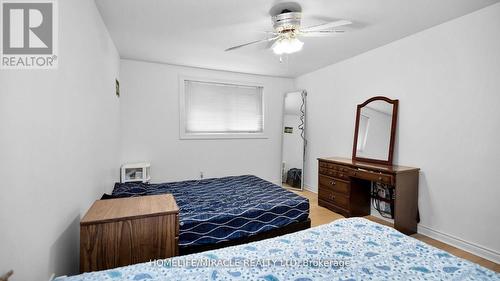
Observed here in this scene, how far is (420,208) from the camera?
9.05 feet

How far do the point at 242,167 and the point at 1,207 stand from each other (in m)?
3.91

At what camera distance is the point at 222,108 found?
4.51m

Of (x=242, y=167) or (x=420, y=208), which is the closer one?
(x=420, y=208)

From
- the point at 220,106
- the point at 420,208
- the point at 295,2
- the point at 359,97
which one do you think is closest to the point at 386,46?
the point at 359,97

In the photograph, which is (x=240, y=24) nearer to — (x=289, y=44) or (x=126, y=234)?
(x=289, y=44)

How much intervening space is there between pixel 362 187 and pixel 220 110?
2849mm

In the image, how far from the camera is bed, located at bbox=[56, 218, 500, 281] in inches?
40.1

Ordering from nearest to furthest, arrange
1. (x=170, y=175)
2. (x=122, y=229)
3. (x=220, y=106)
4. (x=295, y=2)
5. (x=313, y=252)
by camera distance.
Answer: (x=313, y=252) < (x=122, y=229) < (x=295, y=2) < (x=170, y=175) < (x=220, y=106)

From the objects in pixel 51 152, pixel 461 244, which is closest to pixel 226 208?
pixel 51 152

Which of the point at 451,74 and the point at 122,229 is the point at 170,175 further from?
the point at 451,74

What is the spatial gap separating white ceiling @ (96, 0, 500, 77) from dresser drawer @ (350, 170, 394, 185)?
174 cm

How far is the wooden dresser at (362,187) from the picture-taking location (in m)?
2.64

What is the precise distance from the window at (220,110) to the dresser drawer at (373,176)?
2177 millimetres

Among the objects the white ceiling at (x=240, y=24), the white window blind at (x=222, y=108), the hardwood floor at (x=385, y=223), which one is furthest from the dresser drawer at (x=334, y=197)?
the white ceiling at (x=240, y=24)
